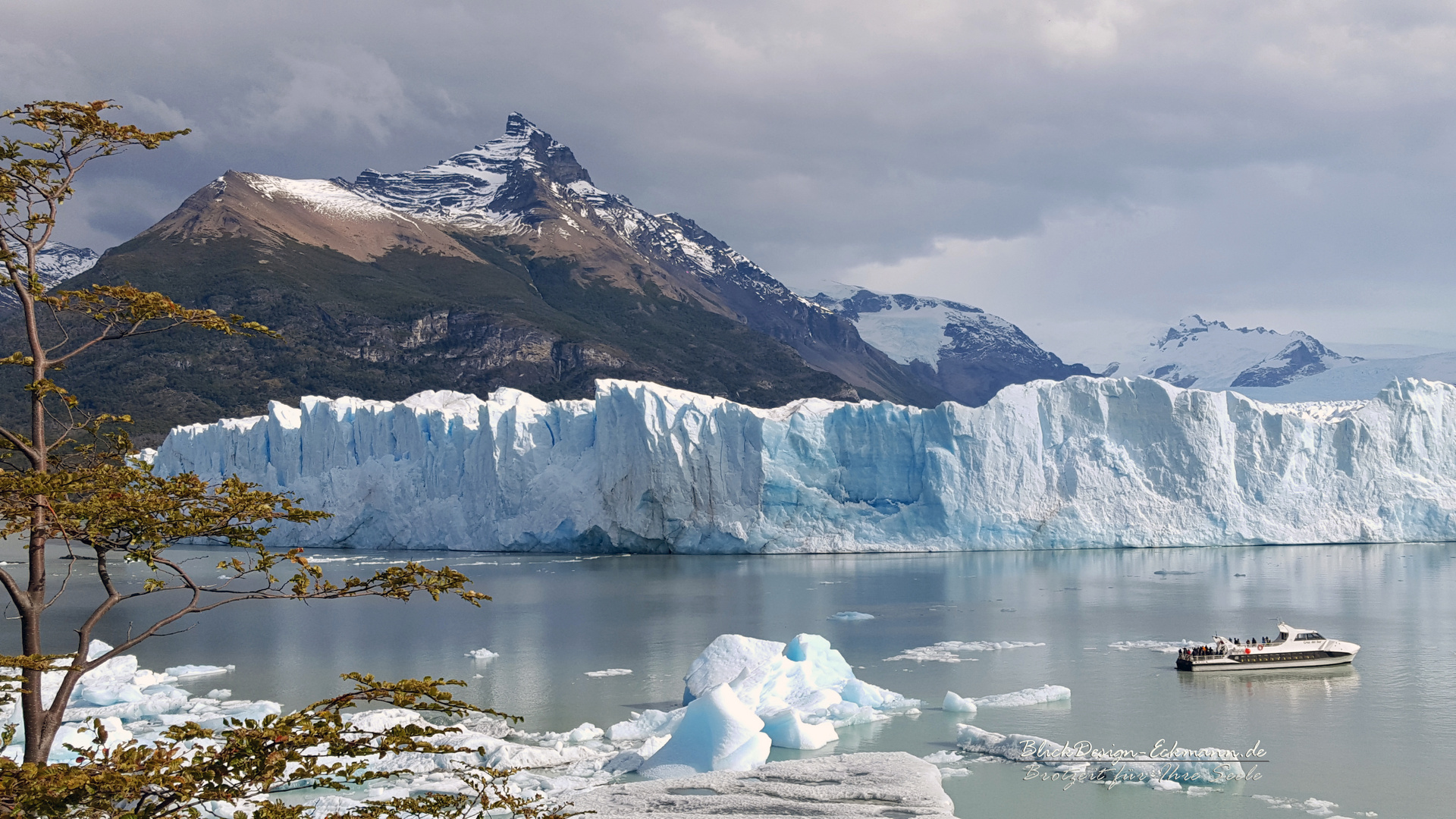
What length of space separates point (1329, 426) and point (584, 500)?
24.1 metres

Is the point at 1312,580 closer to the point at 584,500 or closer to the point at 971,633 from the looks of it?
the point at 971,633

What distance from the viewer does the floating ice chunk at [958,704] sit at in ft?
42.6

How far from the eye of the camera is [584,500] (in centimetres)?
3822

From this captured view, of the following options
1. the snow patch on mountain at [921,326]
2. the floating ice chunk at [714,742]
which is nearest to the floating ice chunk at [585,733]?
the floating ice chunk at [714,742]

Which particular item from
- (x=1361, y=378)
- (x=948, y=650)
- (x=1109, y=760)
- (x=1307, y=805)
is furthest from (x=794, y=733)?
(x=1361, y=378)

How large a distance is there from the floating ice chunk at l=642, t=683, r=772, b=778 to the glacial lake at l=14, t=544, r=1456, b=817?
1287 millimetres

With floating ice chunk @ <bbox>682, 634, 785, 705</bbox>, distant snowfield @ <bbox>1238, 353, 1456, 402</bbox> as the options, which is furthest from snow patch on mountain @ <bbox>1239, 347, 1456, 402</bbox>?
floating ice chunk @ <bbox>682, 634, 785, 705</bbox>

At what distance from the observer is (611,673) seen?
631 inches

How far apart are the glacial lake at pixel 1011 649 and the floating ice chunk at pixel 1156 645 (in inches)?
10.6

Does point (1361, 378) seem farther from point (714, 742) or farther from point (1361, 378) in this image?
point (714, 742)

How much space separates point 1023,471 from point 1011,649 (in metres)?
18.5

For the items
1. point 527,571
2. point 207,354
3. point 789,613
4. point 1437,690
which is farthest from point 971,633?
point 207,354

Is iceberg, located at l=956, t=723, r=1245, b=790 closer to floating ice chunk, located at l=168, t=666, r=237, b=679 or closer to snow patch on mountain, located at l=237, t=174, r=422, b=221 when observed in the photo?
floating ice chunk, located at l=168, t=666, r=237, b=679

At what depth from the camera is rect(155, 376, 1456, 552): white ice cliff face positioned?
35469 mm
